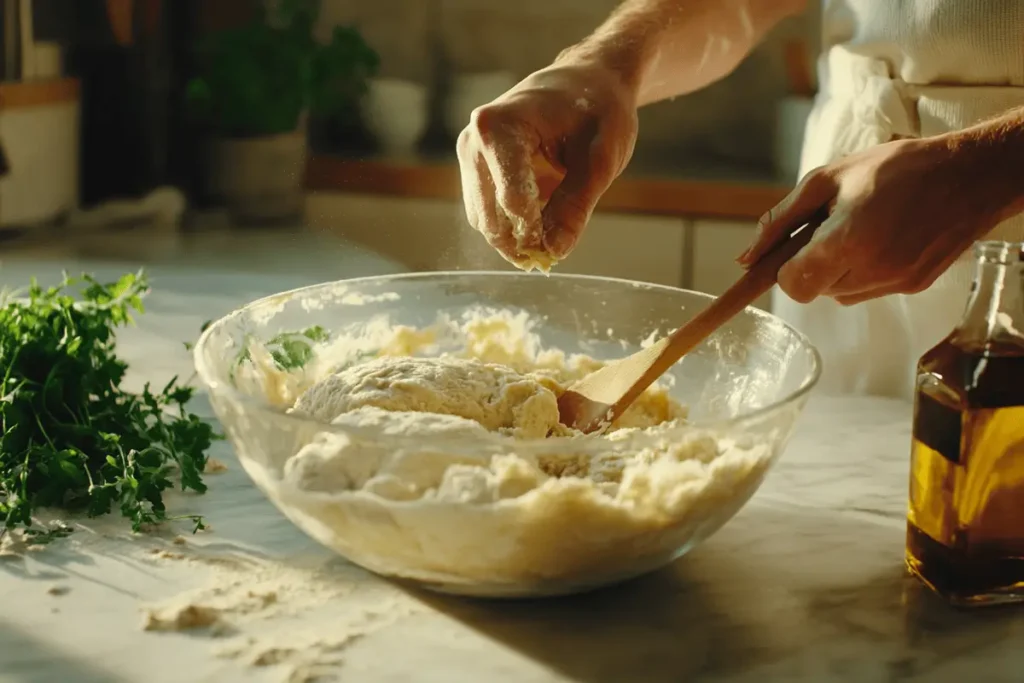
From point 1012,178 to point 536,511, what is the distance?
16.7 inches

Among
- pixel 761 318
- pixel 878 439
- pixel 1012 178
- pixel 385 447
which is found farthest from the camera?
pixel 878 439

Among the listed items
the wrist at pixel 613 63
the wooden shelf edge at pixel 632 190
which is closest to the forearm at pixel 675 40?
the wrist at pixel 613 63

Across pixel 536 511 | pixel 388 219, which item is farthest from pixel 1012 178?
pixel 388 219

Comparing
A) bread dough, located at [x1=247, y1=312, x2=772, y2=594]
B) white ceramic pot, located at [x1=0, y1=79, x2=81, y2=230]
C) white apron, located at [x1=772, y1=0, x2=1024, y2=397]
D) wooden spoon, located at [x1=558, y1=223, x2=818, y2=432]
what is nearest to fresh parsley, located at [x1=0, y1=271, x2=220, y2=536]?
bread dough, located at [x1=247, y1=312, x2=772, y2=594]

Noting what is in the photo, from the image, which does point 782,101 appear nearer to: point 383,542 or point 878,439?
point 878,439

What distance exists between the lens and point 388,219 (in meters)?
2.22

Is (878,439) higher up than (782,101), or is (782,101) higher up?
(782,101)

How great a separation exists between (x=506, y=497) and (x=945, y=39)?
74 cm

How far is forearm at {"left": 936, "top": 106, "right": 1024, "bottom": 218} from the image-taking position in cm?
78

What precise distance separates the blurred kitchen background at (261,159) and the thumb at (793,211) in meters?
1.01

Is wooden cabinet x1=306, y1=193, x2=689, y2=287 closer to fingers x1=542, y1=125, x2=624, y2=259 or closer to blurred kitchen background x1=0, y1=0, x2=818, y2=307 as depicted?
blurred kitchen background x1=0, y1=0, x2=818, y2=307

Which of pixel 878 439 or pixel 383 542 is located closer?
pixel 383 542

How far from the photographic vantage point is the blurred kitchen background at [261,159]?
1.95m

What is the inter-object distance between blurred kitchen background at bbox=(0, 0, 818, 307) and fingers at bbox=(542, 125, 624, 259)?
848 millimetres
